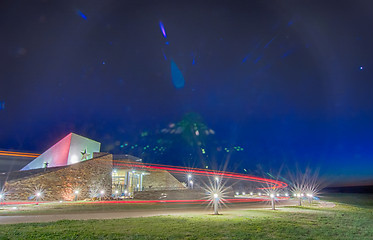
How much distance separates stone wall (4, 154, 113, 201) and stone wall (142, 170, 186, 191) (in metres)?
8.88

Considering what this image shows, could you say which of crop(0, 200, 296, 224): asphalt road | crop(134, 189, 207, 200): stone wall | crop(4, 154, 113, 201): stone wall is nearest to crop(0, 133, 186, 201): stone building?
crop(4, 154, 113, 201): stone wall

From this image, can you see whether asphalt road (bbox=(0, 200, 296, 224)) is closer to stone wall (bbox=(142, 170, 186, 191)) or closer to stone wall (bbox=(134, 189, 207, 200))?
stone wall (bbox=(134, 189, 207, 200))

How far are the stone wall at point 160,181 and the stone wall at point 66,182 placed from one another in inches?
350

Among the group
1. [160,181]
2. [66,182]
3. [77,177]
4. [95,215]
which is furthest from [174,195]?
[95,215]

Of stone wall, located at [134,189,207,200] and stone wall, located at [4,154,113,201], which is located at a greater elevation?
stone wall, located at [4,154,113,201]

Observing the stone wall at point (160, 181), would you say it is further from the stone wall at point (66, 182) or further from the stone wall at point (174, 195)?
the stone wall at point (66, 182)

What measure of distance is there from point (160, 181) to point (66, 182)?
1509 cm

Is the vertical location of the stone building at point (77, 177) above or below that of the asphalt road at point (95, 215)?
above

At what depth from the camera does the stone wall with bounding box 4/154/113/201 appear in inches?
866

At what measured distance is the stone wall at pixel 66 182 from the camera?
72.2 feet

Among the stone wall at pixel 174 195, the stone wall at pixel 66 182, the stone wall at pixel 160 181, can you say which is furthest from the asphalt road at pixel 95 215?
the stone wall at pixel 160 181

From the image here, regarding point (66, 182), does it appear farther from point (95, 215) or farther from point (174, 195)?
point (95, 215)

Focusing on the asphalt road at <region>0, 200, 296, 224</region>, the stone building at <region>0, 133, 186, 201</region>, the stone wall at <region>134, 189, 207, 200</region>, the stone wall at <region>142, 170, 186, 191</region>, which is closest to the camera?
the asphalt road at <region>0, 200, 296, 224</region>

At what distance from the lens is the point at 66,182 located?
24.1 m
